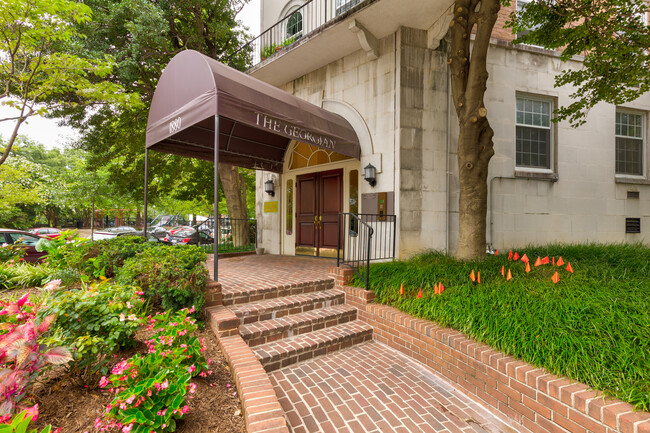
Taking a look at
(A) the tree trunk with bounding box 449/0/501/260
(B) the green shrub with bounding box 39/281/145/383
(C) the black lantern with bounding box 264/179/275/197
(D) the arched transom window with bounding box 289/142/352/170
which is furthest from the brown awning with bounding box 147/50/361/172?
(B) the green shrub with bounding box 39/281/145/383

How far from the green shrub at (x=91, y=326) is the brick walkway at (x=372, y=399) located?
1617mm

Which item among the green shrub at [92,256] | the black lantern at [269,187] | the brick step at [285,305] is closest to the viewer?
the brick step at [285,305]

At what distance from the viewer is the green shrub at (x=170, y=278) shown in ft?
11.4

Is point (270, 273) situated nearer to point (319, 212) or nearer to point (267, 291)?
point (267, 291)

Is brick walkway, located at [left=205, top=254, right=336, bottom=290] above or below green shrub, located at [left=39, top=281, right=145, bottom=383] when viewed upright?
below

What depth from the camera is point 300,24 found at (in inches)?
362

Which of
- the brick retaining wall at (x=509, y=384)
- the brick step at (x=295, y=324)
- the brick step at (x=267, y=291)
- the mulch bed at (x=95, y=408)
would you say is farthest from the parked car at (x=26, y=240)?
the brick retaining wall at (x=509, y=384)

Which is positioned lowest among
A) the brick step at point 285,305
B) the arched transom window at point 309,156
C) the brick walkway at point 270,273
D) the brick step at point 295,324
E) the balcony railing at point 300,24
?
the brick step at point 295,324

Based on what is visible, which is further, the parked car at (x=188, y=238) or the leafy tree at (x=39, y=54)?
the parked car at (x=188, y=238)

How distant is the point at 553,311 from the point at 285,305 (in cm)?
328

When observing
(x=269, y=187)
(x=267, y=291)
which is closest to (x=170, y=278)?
(x=267, y=291)

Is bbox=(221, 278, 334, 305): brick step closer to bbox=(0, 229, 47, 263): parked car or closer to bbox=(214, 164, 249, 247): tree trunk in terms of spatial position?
bbox=(214, 164, 249, 247): tree trunk

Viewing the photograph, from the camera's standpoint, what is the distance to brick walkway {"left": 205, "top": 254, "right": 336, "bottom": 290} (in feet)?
16.3

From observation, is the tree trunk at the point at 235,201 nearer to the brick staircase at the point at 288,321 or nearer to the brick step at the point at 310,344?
the brick staircase at the point at 288,321
